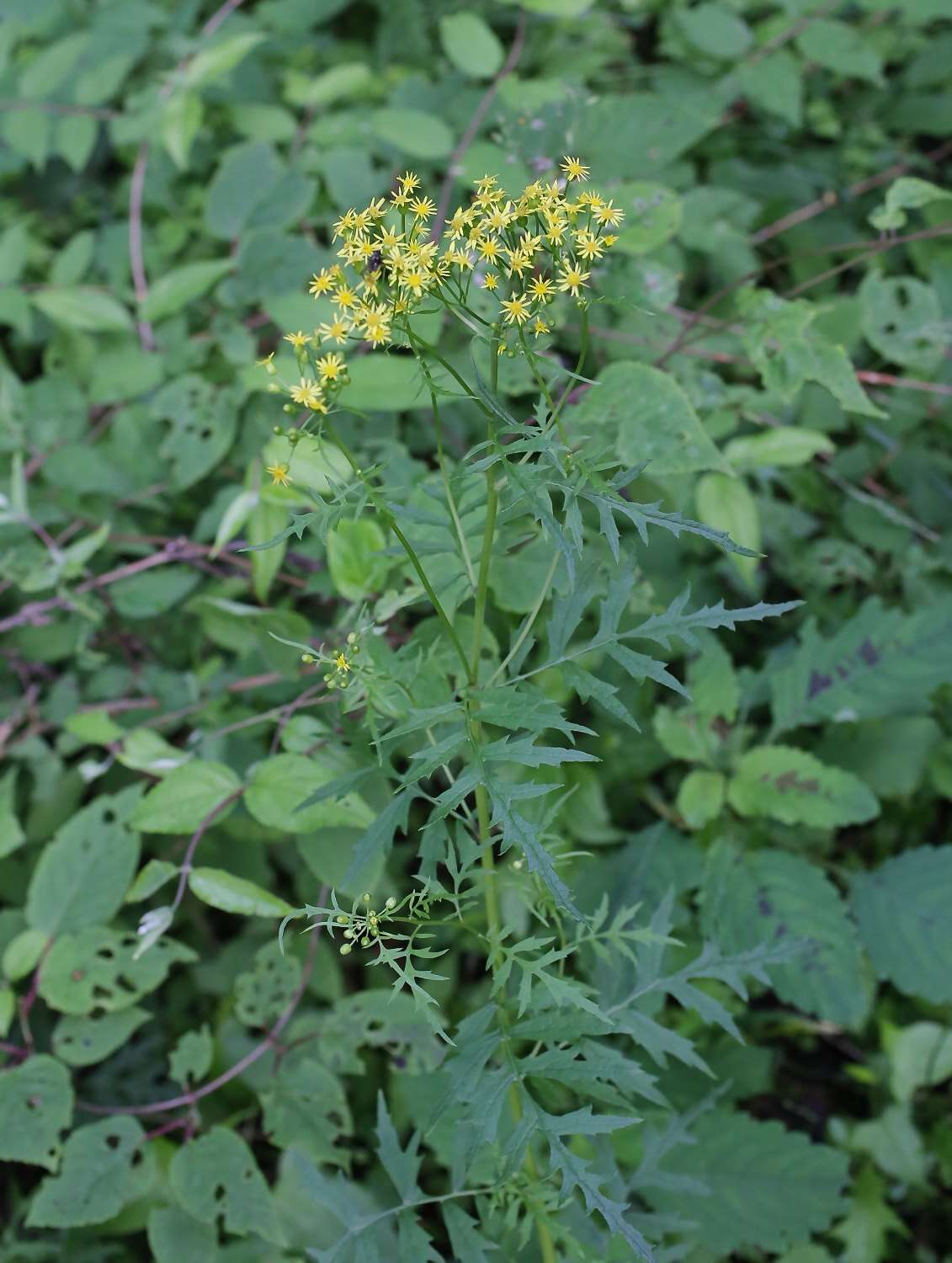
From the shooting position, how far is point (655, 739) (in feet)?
7.11

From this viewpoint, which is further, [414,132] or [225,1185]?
[414,132]

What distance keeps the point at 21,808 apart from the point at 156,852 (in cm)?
33

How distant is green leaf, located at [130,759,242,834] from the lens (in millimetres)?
1716

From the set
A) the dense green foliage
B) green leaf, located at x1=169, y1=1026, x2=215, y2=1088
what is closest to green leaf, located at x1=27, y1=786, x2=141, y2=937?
the dense green foliage

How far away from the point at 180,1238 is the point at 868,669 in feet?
5.29

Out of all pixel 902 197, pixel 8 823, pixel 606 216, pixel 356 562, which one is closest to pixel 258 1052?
pixel 8 823

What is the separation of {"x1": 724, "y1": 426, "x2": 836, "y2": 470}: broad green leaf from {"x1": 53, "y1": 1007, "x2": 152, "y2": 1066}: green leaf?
154 cm

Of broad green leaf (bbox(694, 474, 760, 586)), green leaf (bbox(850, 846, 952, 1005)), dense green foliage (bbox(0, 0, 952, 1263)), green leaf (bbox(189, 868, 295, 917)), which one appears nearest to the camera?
dense green foliage (bbox(0, 0, 952, 1263))

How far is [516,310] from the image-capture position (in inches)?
40.9

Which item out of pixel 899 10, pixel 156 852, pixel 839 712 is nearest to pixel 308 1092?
pixel 156 852

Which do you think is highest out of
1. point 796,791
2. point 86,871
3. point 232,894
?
point 232,894

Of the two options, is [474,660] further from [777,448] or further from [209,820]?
[777,448]

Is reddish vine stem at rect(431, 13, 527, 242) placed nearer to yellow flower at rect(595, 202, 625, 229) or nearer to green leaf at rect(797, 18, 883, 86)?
green leaf at rect(797, 18, 883, 86)

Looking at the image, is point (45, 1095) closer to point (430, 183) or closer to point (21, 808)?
point (21, 808)
